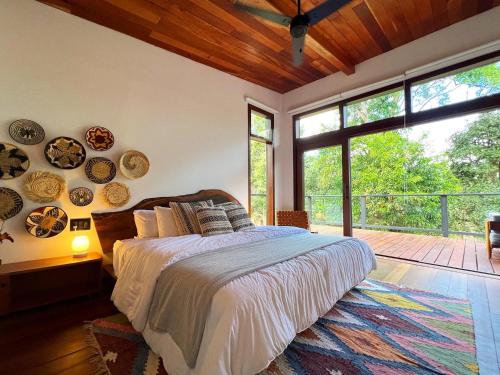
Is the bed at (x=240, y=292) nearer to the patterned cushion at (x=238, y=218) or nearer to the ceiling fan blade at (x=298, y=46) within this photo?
the patterned cushion at (x=238, y=218)

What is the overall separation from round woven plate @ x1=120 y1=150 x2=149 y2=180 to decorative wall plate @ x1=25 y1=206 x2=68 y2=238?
2.43ft

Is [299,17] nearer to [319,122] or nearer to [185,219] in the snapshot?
[185,219]

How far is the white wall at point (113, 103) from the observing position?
2197 millimetres

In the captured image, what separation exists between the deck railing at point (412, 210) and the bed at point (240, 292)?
178cm

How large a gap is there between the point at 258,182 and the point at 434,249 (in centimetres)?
311

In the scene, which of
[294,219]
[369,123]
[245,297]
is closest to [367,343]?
[245,297]

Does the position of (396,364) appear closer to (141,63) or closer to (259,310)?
(259,310)

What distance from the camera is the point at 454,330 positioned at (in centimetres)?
175

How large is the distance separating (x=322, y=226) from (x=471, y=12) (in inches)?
134

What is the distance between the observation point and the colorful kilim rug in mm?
1400

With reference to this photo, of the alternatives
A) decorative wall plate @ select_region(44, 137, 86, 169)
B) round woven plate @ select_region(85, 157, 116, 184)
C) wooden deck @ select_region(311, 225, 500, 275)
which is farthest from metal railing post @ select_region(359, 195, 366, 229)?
decorative wall plate @ select_region(44, 137, 86, 169)

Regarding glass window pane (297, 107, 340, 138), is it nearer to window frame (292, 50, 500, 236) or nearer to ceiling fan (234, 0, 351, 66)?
window frame (292, 50, 500, 236)

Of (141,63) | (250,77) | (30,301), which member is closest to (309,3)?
(250,77)

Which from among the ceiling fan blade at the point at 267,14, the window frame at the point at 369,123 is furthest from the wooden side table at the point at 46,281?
the window frame at the point at 369,123
